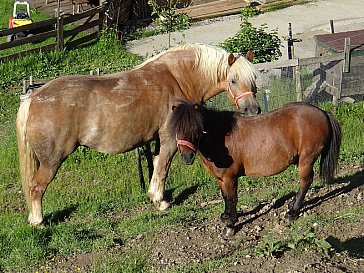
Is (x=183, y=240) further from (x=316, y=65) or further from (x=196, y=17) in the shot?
(x=196, y=17)

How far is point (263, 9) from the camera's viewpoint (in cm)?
2092

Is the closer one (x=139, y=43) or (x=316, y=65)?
(x=316, y=65)

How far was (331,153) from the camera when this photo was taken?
8.08 meters

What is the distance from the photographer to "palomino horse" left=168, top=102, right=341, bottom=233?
25.5 ft

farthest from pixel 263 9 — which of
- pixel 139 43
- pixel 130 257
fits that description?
pixel 130 257

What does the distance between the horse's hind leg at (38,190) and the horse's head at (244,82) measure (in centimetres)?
253

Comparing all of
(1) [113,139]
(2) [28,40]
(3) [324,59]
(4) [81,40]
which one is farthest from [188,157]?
(4) [81,40]

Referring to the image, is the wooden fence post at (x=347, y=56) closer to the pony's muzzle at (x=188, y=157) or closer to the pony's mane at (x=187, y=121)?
the pony's mane at (x=187, y=121)

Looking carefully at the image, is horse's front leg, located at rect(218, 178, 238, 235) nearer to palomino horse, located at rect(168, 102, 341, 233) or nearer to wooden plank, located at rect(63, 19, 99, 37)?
palomino horse, located at rect(168, 102, 341, 233)

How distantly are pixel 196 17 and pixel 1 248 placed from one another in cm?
1360

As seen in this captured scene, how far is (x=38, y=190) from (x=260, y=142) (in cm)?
286

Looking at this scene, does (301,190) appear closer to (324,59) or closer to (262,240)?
(262,240)

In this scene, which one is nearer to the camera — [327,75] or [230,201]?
[230,201]

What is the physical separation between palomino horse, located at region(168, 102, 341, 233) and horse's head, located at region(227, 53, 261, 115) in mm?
678
